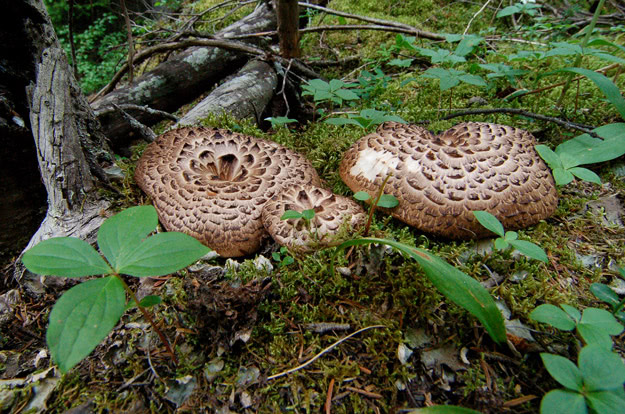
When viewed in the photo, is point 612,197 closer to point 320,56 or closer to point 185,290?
point 185,290

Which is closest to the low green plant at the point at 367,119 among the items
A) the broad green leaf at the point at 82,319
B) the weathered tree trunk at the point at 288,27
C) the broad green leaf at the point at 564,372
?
the weathered tree trunk at the point at 288,27

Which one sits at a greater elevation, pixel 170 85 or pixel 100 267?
pixel 100 267

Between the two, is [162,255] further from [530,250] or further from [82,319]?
[530,250]

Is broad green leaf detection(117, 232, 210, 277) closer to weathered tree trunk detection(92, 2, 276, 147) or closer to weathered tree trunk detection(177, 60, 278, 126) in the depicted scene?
weathered tree trunk detection(177, 60, 278, 126)

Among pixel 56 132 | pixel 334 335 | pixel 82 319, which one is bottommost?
pixel 334 335

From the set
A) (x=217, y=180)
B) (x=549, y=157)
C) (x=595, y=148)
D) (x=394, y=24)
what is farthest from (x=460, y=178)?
(x=394, y=24)

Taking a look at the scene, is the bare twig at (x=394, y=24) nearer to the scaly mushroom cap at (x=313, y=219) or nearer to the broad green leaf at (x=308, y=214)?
the scaly mushroom cap at (x=313, y=219)
